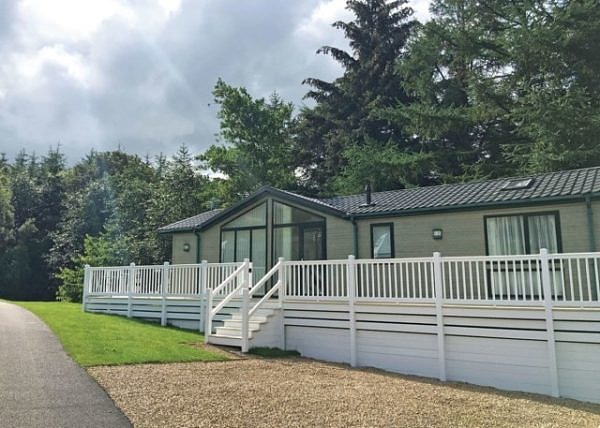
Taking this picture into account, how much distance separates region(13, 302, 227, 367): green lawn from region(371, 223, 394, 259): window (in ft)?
16.5

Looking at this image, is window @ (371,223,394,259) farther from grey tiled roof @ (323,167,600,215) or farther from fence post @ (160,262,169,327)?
fence post @ (160,262,169,327)

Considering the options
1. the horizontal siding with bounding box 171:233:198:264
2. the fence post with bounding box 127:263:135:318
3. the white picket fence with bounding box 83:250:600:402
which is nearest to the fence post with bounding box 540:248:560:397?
the white picket fence with bounding box 83:250:600:402

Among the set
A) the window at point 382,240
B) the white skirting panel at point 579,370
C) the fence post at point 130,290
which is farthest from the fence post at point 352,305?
the fence post at point 130,290

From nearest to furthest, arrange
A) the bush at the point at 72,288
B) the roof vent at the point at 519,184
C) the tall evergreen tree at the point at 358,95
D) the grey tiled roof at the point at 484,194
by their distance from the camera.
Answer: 1. the grey tiled roof at the point at 484,194
2. the roof vent at the point at 519,184
3. the bush at the point at 72,288
4. the tall evergreen tree at the point at 358,95

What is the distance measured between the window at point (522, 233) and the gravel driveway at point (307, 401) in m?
4.14

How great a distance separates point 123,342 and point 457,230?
799 cm

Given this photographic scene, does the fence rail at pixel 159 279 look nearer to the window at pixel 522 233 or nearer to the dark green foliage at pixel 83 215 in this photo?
the window at pixel 522 233

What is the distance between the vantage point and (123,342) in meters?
9.83

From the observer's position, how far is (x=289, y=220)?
14492 millimetres

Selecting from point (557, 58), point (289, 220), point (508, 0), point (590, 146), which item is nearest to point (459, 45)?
point (508, 0)

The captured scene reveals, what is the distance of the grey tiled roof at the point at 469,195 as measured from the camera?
10969mm

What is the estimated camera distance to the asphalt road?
5.20 m

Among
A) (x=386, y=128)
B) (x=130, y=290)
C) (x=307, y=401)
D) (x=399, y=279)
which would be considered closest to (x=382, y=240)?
(x=399, y=279)

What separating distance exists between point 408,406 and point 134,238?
24936mm
